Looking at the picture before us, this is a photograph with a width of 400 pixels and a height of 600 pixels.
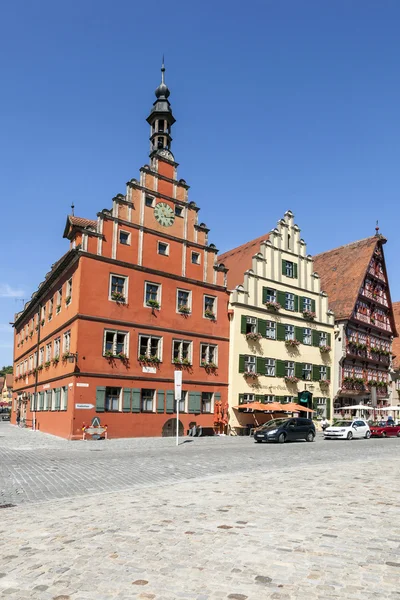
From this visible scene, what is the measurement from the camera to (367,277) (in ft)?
173

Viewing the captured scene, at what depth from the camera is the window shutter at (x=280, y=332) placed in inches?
1660

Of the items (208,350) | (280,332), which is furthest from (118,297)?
(280,332)

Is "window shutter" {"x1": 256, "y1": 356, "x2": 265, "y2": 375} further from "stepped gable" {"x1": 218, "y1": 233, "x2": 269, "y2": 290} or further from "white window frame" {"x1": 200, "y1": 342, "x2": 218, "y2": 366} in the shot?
"stepped gable" {"x1": 218, "y1": 233, "x2": 269, "y2": 290}

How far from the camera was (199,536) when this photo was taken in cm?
729

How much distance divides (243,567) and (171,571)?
2.58 ft

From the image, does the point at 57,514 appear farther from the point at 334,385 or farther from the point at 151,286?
the point at 334,385

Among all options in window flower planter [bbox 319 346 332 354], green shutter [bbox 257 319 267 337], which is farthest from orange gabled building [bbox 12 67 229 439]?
window flower planter [bbox 319 346 332 354]

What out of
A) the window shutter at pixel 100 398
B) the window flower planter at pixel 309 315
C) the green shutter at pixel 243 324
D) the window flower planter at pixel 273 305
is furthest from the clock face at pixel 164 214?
the window flower planter at pixel 309 315

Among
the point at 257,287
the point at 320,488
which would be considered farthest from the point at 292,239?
the point at 320,488

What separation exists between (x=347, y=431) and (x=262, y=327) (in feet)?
31.8

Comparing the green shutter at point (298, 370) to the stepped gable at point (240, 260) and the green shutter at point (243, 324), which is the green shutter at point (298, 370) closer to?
the green shutter at point (243, 324)

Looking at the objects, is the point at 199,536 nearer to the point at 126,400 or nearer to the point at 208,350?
the point at 126,400

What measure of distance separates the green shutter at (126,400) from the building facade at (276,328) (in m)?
8.72

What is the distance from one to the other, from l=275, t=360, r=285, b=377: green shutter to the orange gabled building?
508cm
